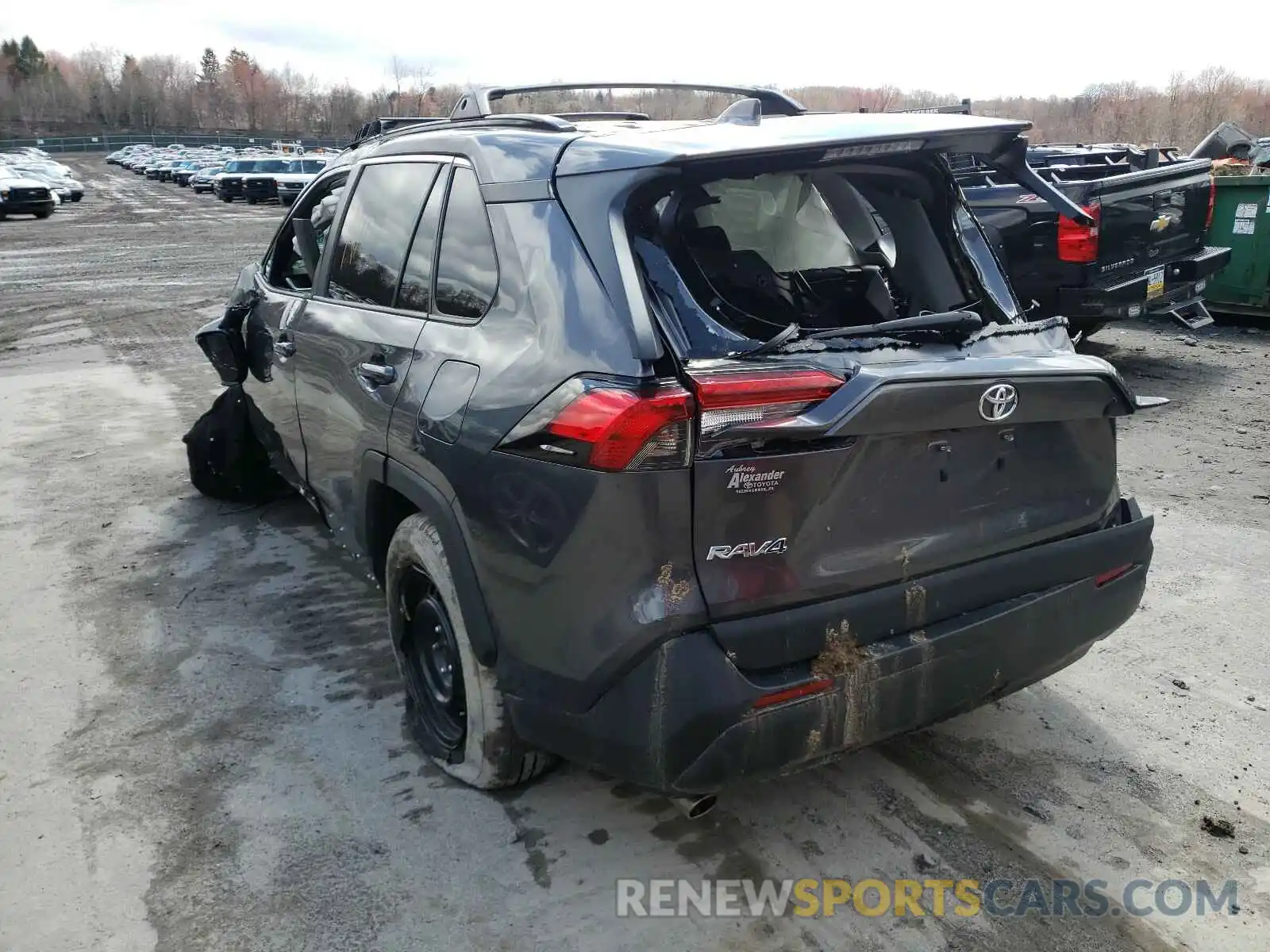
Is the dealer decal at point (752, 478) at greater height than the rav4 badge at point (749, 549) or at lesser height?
greater

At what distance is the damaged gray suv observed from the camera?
7.54ft

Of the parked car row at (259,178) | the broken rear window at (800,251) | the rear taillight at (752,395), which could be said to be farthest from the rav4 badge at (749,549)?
the parked car row at (259,178)

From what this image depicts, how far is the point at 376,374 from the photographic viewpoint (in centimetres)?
326

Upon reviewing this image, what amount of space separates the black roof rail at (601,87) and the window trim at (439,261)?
19.3 inches

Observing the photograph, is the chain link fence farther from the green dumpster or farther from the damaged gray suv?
the damaged gray suv

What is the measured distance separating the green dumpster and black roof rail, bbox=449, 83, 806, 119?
789 centimetres

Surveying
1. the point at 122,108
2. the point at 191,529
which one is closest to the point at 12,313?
the point at 191,529

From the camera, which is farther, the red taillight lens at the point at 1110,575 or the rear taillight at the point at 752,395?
the red taillight lens at the point at 1110,575

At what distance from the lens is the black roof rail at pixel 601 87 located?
12.2 feet

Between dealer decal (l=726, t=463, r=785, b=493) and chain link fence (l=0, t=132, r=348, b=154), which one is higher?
chain link fence (l=0, t=132, r=348, b=154)

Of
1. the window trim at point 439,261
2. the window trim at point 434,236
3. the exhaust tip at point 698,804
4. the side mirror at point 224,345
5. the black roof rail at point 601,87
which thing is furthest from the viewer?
the side mirror at point 224,345

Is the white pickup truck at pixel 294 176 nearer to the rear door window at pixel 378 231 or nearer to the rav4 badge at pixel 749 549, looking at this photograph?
the rear door window at pixel 378 231

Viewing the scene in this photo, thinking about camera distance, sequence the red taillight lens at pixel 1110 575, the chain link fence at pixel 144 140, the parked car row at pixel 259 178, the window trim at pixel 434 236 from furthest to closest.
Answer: the chain link fence at pixel 144 140, the parked car row at pixel 259 178, the window trim at pixel 434 236, the red taillight lens at pixel 1110 575

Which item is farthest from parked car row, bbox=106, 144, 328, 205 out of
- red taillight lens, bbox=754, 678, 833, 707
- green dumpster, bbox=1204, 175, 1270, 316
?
red taillight lens, bbox=754, 678, 833, 707
